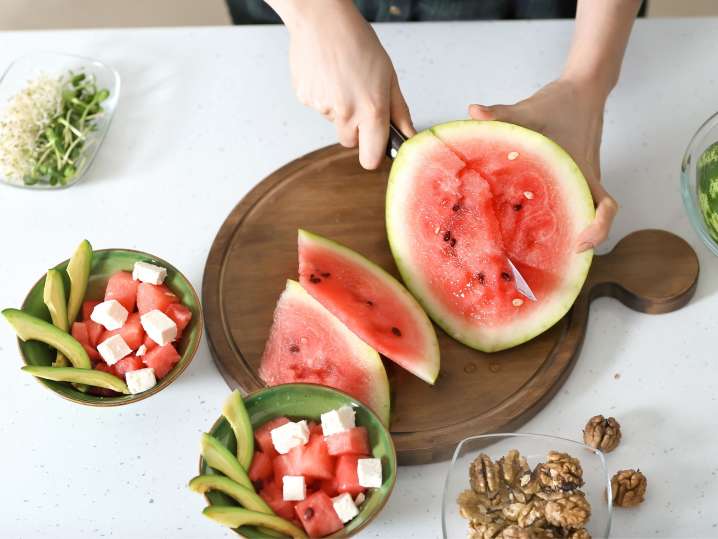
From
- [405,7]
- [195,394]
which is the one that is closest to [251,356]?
[195,394]

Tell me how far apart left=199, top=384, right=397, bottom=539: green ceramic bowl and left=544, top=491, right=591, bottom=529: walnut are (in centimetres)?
28

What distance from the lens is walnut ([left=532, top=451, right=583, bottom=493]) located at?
1.48m

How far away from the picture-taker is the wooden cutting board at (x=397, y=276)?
170 centimetres

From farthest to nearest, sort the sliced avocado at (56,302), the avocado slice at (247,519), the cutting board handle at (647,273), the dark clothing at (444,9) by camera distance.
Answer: the dark clothing at (444,9)
the cutting board handle at (647,273)
the sliced avocado at (56,302)
the avocado slice at (247,519)

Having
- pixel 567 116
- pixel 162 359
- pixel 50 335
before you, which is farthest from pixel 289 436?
pixel 567 116

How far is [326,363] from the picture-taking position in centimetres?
173

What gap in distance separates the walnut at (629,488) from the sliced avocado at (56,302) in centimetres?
112

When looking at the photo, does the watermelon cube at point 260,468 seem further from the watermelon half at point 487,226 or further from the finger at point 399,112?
the finger at point 399,112

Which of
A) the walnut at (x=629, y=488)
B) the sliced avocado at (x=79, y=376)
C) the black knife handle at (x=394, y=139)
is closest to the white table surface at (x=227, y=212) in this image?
the walnut at (x=629, y=488)

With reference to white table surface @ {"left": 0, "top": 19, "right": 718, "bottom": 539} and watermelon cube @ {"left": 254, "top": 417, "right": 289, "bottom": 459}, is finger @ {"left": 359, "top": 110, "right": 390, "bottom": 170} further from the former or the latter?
watermelon cube @ {"left": 254, "top": 417, "right": 289, "bottom": 459}

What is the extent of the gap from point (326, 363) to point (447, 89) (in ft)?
2.97

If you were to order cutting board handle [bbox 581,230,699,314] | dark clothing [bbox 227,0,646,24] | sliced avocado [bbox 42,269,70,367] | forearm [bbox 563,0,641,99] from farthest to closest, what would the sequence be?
dark clothing [bbox 227,0,646,24]
forearm [bbox 563,0,641,99]
cutting board handle [bbox 581,230,699,314]
sliced avocado [bbox 42,269,70,367]

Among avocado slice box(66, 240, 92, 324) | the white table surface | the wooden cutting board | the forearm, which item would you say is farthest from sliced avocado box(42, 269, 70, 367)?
the forearm

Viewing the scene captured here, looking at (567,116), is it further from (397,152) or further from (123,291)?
(123,291)
